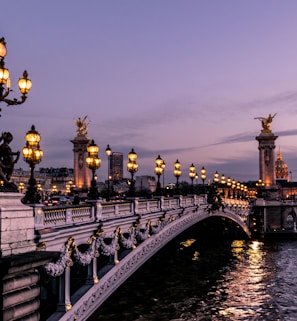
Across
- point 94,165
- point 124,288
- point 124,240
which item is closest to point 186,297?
point 124,288

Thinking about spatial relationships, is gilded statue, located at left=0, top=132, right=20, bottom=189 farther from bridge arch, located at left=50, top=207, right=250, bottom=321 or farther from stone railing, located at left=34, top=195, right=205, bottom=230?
bridge arch, located at left=50, top=207, right=250, bottom=321

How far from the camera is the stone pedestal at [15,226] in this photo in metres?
14.0

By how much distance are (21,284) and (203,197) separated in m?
42.4

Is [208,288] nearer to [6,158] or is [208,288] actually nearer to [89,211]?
[89,211]

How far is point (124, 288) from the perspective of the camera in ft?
136

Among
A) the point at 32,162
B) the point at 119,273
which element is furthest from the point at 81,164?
the point at 32,162

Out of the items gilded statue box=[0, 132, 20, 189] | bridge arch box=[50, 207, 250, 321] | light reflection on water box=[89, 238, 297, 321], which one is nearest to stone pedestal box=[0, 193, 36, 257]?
gilded statue box=[0, 132, 20, 189]

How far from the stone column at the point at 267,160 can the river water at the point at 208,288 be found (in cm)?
5393

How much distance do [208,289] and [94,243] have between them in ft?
71.4

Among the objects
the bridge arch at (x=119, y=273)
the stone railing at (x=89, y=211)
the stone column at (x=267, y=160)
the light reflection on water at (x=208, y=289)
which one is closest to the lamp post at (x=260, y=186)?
the stone column at (x=267, y=160)

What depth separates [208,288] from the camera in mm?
43250

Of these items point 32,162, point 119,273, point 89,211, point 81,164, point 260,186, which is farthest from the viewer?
point 81,164

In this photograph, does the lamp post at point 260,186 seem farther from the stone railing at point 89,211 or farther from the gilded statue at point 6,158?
the gilded statue at point 6,158

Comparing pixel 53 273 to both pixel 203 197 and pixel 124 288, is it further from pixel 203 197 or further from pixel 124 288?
pixel 203 197
